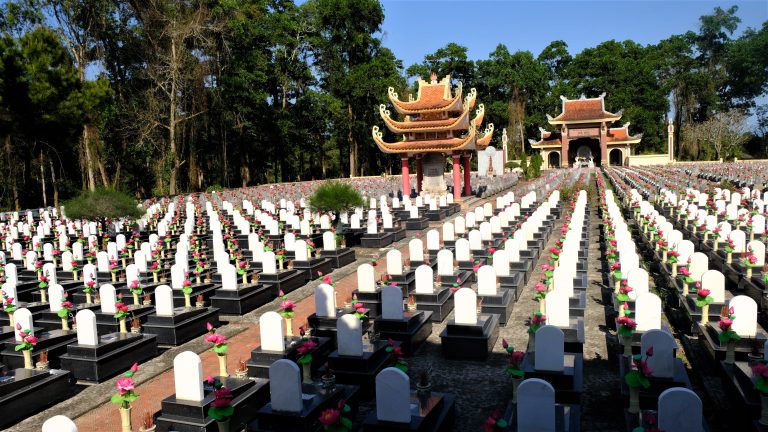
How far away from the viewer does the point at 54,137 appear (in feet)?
96.6

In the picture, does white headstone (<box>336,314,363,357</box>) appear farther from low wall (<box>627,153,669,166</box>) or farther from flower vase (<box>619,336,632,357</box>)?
low wall (<box>627,153,669,166</box>)

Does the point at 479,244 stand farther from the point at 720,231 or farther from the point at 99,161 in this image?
the point at 99,161

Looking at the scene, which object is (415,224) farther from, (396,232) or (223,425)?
(223,425)

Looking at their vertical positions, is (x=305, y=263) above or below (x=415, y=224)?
below

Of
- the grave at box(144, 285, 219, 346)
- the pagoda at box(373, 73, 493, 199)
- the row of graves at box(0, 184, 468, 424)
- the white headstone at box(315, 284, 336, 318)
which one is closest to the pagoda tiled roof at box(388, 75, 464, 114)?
the pagoda at box(373, 73, 493, 199)

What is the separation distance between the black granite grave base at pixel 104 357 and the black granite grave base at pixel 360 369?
3.43 meters

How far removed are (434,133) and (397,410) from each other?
84.2 feet

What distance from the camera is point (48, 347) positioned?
342 inches

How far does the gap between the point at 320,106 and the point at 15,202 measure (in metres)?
27.6

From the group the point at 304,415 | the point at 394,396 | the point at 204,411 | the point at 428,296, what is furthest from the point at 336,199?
the point at 394,396

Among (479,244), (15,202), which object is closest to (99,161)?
(15,202)

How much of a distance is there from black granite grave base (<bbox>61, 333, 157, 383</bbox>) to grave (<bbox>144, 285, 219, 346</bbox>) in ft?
2.14

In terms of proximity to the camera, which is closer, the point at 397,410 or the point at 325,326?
the point at 397,410

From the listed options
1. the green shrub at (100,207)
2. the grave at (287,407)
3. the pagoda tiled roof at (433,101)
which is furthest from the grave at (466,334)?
the pagoda tiled roof at (433,101)
